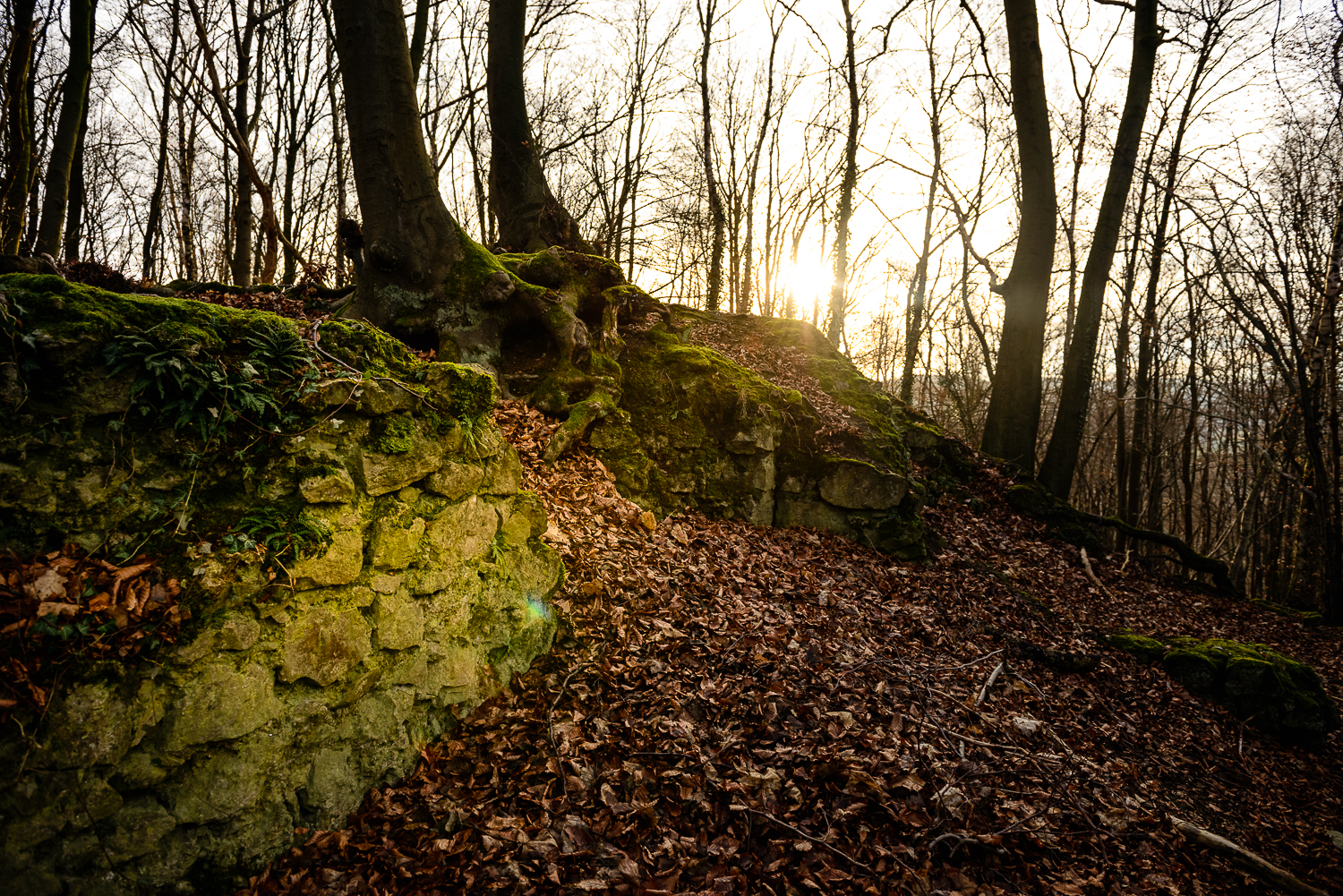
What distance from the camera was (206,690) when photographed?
91.5 inches

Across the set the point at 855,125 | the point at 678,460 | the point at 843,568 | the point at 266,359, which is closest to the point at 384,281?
the point at 266,359

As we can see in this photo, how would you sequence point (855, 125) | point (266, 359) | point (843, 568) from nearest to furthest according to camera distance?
1. point (266, 359)
2. point (843, 568)
3. point (855, 125)

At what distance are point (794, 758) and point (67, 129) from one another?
514 inches

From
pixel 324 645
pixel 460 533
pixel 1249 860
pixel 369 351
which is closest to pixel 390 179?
pixel 369 351

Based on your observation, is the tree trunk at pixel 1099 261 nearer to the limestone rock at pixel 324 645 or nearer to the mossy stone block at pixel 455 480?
Answer: the mossy stone block at pixel 455 480

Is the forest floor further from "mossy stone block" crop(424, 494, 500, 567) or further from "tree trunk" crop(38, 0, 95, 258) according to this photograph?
"tree trunk" crop(38, 0, 95, 258)

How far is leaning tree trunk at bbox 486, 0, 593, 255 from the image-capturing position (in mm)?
8766

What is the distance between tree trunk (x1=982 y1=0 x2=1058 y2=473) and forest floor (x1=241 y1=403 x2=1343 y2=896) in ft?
18.3

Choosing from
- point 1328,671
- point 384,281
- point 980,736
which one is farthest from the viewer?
point 1328,671

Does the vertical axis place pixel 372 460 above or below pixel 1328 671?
above

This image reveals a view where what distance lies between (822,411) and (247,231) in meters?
12.8

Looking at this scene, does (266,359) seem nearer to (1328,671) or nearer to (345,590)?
(345,590)

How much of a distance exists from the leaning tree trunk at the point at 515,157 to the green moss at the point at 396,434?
610cm

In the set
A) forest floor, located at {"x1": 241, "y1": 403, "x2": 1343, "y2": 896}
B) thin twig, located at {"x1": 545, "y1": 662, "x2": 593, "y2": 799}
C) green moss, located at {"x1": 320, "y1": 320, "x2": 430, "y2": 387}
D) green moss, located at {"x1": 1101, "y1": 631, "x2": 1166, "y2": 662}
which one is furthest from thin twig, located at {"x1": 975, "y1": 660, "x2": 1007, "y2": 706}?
green moss, located at {"x1": 320, "y1": 320, "x2": 430, "y2": 387}
